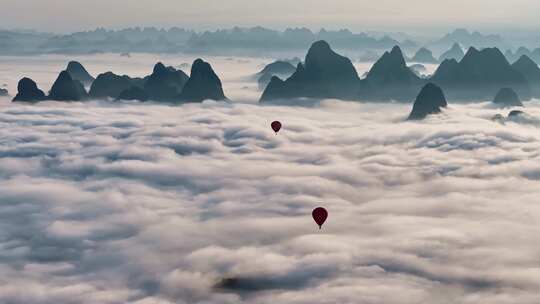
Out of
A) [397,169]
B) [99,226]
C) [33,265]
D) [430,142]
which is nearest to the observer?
[33,265]

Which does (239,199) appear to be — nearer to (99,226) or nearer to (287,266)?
(99,226)

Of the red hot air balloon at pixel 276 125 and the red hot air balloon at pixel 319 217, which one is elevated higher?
the red hot air balloon at pixel 276 125

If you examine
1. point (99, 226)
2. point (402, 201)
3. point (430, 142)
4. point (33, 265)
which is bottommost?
point (33, 265)

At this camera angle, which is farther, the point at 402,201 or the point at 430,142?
the point at 430,142

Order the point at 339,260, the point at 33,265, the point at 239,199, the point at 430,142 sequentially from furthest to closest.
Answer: the point at 430,142 < the point at 239,199 < the point at 33,265 < the point at 339,260

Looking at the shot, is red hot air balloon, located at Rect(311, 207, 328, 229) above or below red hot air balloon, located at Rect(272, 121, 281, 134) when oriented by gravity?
below

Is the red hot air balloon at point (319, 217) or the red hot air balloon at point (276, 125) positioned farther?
the red hot air balloon at point (276, 125)

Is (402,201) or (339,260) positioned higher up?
(402,201)

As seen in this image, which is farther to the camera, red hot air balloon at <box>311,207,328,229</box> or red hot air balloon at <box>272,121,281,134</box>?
red hot air balloon at <box>272,121,281,134</box>

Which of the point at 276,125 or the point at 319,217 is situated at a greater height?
the point at 276,125

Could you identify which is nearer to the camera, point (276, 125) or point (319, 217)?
point (319, 217)

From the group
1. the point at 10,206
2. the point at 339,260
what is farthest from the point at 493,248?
the point at 10,206
